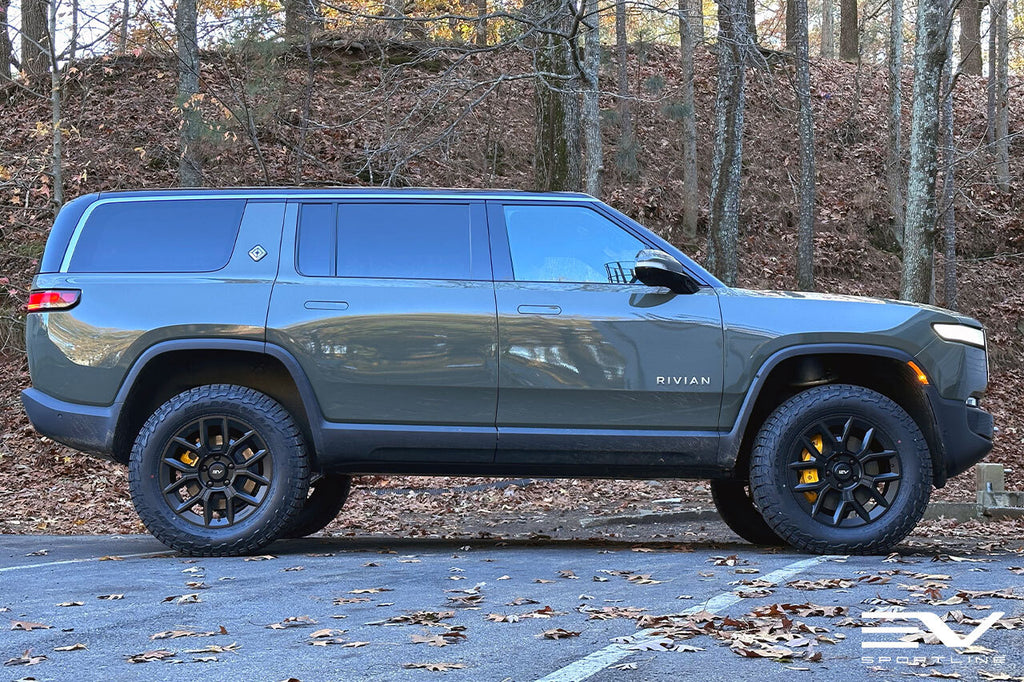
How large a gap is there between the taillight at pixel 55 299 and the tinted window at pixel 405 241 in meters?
1.62

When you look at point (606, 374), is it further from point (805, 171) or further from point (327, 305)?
point (805, 171)

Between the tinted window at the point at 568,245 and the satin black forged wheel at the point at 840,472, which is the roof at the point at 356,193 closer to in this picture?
the tinted window at the point at 568,245

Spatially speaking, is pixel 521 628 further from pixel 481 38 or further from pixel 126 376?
pixel 481 38

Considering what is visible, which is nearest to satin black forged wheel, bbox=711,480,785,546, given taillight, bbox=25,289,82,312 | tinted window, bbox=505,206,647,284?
tinted window, bbox=505,206,647,284

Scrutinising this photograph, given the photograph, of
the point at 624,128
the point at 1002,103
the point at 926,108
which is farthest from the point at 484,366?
the point at 1002,103

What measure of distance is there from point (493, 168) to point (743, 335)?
51.4 feet

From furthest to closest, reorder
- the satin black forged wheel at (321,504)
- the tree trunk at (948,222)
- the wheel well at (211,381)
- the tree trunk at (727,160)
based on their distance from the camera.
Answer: the tree trunk at (948,222) → the tree trunk at (727,160) → the satin black forged wheel at (321,504) → the wheel well at (211,381)

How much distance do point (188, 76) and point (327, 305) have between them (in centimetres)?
1080

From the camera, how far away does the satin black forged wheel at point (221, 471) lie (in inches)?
278

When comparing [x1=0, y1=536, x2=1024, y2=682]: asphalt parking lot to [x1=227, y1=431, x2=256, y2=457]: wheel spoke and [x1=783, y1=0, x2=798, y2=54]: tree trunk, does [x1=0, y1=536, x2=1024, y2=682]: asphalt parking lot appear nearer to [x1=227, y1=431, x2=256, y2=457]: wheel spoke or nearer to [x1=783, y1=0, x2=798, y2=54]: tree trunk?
[x1=227, y1=431, x2=256, y2=457]: wheel spoke

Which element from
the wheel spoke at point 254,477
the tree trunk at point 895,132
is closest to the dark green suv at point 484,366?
the wheel spoke at point 254,477

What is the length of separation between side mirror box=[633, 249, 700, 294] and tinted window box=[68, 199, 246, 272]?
8.29ft

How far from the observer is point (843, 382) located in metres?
7.55

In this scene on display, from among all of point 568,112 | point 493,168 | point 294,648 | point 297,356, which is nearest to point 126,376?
point 297,356
